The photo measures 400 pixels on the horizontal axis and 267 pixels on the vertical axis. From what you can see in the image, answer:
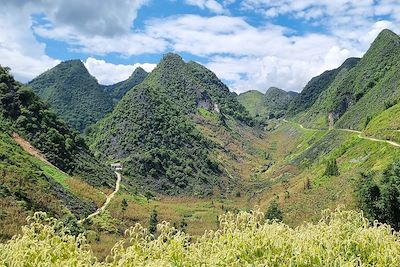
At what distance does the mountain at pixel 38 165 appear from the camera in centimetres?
4653

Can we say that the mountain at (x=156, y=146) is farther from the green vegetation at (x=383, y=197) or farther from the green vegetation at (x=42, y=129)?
the green vegetation at (x=383, y=197)

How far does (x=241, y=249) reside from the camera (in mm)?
15055

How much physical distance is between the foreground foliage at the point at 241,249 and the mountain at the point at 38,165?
80.0 ft

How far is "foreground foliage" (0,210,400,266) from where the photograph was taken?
1437 centimetres

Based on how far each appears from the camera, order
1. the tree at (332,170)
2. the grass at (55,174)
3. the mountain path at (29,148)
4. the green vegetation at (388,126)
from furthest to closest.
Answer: the green vegetation at (388,126), the tree at (332,170), the mountain path at (29,148), the grass at (55,174)

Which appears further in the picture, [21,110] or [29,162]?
[21,110]

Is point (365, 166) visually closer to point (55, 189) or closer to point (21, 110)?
point (55, 189)

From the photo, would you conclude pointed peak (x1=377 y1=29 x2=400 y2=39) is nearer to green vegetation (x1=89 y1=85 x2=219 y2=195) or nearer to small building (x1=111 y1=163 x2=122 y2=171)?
green vegetation (x1=89 y1=85 x2=219 y2=195)

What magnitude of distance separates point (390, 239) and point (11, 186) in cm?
4090

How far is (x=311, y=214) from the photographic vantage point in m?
56.6

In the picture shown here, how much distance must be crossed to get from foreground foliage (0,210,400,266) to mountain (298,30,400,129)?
3838 inches

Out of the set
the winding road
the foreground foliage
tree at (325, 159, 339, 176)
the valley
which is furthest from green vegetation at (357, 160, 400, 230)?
the winding road

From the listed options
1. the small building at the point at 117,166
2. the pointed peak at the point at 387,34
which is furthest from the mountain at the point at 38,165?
the pointed peak at the point at 387,34

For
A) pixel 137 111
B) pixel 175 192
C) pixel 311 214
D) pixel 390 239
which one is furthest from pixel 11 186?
pixel 137 111
